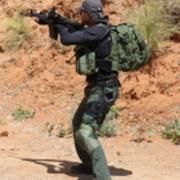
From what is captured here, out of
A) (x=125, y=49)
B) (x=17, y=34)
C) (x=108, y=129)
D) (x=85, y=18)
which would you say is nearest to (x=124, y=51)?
(x=125, y=49)

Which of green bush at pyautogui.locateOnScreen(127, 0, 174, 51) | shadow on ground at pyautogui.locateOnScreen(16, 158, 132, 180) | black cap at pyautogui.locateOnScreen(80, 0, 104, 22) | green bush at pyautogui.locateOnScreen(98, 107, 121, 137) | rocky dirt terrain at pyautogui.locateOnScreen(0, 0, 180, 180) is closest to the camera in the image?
black cap at pyautogui.locateOnScreen(80, 0, 104, 22)

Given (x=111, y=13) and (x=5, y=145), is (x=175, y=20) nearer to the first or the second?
(x=111, y=13)

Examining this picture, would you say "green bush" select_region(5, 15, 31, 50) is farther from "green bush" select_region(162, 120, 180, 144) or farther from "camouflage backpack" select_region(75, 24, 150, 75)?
"camouflage backpack" select_region(75, 24, 150, 75)

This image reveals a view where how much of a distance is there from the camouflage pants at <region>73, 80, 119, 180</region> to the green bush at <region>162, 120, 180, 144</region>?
236 cm

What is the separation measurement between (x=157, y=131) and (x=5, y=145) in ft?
6.76

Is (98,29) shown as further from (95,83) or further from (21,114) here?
(21,114)

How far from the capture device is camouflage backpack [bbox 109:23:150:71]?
19.6 ft

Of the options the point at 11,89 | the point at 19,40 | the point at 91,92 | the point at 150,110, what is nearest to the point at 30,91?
the point at 11,89

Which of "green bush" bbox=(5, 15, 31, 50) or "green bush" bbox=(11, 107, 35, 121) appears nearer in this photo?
"green bush" bbox=(11, 107, 35, 121)

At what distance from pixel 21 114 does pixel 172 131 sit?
2581 millimetres

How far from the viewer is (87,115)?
5.95 metres

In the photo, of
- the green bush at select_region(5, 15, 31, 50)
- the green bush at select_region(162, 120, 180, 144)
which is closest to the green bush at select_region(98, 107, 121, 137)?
the green bush at select_region(162, 120, 180, 144)

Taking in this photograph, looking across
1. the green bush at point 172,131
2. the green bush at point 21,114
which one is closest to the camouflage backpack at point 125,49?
the green bush at point 172,131

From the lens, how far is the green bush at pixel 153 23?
972 cm
